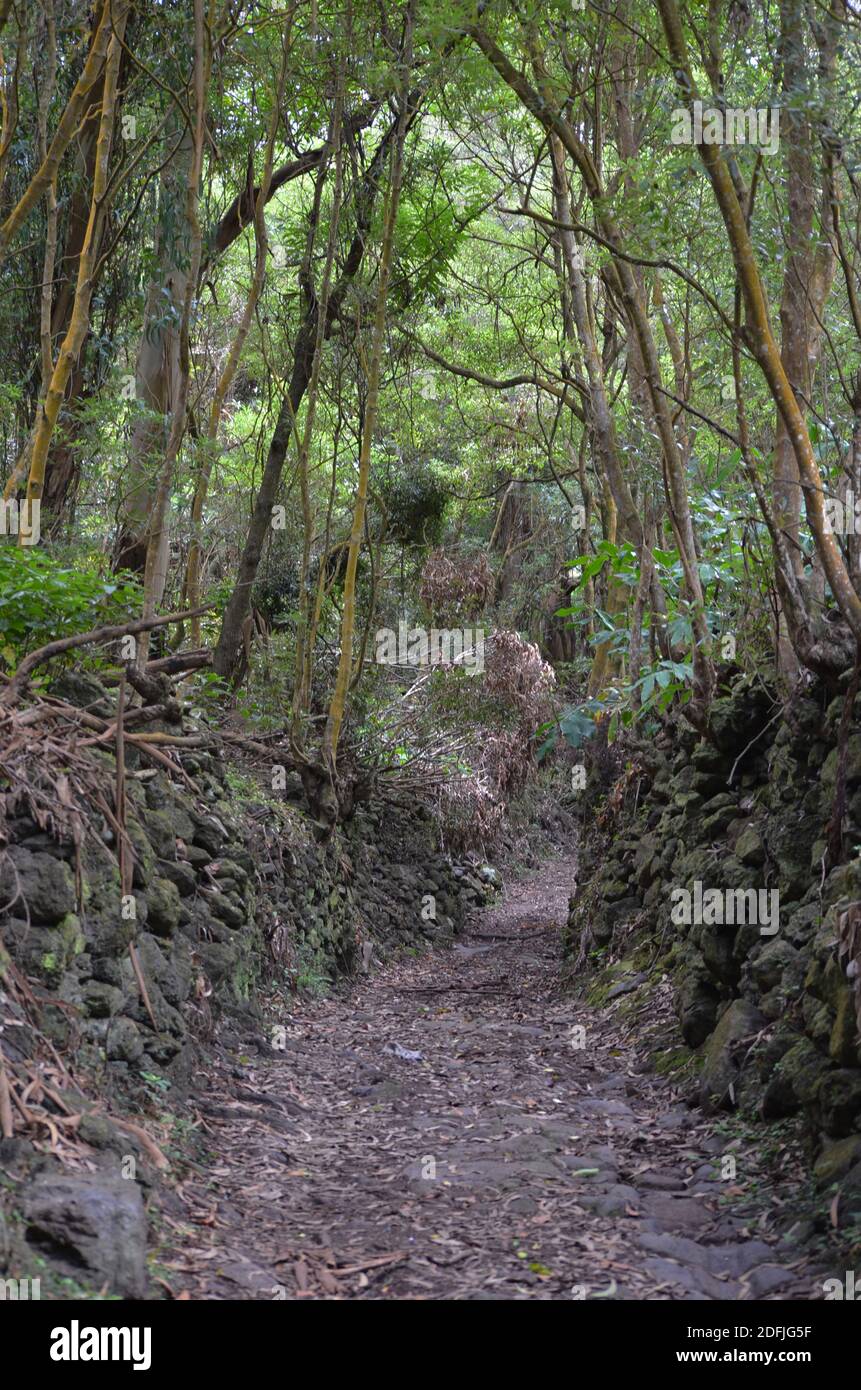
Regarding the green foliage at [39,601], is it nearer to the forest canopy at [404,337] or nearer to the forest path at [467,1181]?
the forest canopy at [404,337]

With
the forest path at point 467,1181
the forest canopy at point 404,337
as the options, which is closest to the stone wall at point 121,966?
the forest path at point 467,1181

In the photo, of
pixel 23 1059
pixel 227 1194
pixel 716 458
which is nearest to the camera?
pixel 23 1059

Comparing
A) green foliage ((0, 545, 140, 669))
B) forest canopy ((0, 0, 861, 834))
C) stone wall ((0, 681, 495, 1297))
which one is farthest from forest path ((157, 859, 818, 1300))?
green foliage ((0, 545, 140, 669))

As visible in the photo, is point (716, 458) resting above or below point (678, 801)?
above

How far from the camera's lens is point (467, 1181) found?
4.21 m

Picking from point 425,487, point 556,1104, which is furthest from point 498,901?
point 556,1104

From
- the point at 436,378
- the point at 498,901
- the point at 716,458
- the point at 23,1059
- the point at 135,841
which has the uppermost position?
the point at 436,378

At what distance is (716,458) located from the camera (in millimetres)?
8703

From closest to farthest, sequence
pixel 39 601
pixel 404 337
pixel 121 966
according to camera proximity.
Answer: pixel 121 966 → pixel 39 601 → pixel 404 337

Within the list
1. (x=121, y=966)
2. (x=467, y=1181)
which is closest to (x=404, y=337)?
(x=121, y=966)

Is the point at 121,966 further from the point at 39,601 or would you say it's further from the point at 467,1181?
the point at 39,601

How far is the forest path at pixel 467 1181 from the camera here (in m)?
3.39
